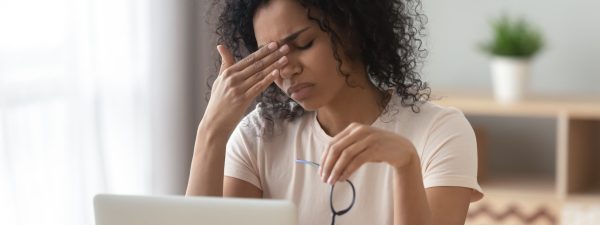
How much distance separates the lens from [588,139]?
135 inches

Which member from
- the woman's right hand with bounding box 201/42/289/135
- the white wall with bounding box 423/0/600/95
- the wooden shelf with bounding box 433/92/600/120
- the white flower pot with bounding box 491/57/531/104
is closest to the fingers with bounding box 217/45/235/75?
the woman's right hand with bounding box 201/42/289/135

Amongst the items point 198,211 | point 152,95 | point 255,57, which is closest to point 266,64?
point 255,57

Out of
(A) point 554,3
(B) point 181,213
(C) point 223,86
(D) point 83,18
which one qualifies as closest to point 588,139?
(A) point 554,3

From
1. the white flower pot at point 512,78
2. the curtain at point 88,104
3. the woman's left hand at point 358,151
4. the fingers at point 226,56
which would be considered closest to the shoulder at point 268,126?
the fingers at point 226,56

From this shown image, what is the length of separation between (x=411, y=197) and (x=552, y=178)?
2.01 m

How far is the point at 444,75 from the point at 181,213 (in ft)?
7.80

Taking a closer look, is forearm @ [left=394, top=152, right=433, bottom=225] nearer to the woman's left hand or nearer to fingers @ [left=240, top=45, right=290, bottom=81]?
the woman's left hand

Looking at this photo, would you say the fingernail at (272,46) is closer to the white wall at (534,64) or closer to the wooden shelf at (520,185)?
the wooden shelf at (520,185)

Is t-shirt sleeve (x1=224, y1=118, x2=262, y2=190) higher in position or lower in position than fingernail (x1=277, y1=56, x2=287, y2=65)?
lower

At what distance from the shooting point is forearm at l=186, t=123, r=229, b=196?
1807 mm

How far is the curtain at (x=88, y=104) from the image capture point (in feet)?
A: 7.52

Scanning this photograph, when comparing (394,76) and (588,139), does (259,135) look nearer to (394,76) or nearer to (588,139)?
(394,76)

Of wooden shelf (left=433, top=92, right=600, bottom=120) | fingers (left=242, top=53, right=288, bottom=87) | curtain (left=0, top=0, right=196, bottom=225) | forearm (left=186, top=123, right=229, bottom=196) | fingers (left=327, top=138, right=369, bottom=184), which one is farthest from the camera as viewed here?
wooden shelf (left=433, top=92, right=600, bottom=120)

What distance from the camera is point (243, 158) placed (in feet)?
6.19
